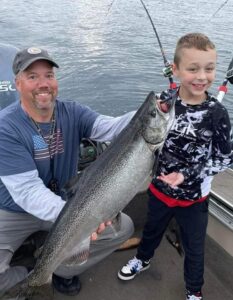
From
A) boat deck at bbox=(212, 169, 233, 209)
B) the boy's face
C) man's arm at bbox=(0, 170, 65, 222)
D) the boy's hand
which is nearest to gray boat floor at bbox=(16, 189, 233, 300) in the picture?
boat deck at bbox=(212, 169, 233, 209)

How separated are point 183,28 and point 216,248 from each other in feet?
50.2

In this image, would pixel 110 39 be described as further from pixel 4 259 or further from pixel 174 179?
pixel 174 179

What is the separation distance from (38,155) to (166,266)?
1783mm

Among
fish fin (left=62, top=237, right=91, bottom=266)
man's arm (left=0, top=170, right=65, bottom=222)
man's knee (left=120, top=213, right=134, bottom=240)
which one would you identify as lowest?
man's knee (left=120, top=213, right=134, bottom=240)

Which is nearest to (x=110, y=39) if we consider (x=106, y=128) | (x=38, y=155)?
(x=106, y=128)

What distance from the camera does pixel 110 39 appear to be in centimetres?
1664

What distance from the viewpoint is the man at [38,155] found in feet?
9.55

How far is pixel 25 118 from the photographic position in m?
3.14

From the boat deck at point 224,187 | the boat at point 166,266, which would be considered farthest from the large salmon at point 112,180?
the boat deck at point 224,187

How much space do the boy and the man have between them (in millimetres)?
480

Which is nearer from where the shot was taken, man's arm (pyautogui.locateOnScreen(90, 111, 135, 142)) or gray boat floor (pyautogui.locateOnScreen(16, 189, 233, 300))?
man's arm (pyautogui.locateOnScreen(90, 111, 135, 142))

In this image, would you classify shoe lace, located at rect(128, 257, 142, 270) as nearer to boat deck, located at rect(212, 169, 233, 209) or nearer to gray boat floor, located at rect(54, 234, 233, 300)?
gray boat floor, located at rect(54, 234, 233, 300)

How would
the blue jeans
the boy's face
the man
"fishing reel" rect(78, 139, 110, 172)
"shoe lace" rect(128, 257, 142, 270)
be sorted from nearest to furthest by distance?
the boy's face, the man, the blue jeans, "shoe lace" rect(128, 257, 142, 270), "fishing reel" rect(78, 139, 110, 172)

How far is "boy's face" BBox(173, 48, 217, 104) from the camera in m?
2.74
